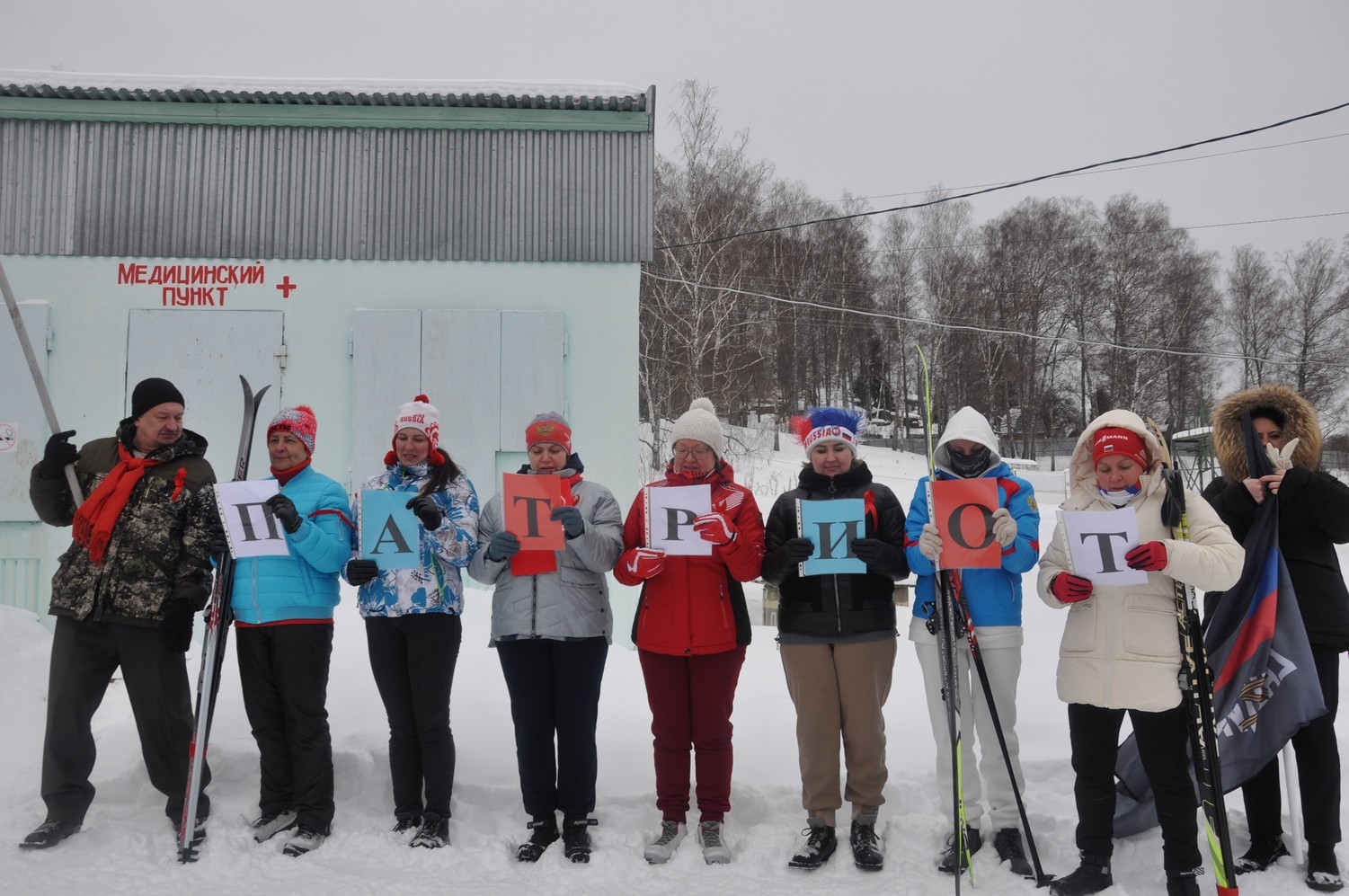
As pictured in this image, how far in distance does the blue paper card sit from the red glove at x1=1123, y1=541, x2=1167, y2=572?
39.7 inches

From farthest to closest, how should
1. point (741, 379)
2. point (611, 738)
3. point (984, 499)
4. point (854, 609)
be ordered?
1. point (741, 379)
2. point (611, 738)
3. point (854, 609)
4. point (984, 499)

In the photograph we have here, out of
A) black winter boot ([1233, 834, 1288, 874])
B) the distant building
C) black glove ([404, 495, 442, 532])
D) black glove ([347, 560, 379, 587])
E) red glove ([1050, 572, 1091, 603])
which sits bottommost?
black winter boot ([1233, 834, 1288, 874])

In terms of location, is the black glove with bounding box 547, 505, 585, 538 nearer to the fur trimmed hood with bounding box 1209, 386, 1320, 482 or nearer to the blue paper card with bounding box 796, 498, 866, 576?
the blue paper card with bounding box 796, 498, 866, 576

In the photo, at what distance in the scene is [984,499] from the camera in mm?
3781

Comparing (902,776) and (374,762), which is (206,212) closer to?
(374,762)

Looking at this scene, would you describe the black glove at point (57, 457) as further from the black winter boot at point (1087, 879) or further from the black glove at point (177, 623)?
the black winter boot at point (1087, 879)

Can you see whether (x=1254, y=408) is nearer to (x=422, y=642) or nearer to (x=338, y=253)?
(x=422, y=642)

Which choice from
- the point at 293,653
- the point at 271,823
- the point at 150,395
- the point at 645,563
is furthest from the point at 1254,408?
the point at 150,395

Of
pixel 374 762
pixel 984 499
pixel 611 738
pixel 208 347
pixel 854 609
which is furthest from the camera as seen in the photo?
pixel 208 347

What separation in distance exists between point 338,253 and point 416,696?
4.57 meters

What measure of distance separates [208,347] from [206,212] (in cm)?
112

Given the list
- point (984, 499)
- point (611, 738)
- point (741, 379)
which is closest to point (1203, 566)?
point (984, 499)

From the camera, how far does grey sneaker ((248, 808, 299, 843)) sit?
4148mm

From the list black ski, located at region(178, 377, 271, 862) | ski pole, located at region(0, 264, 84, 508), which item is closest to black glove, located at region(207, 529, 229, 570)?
black ski, located at region(178, 377, 271, 862)
